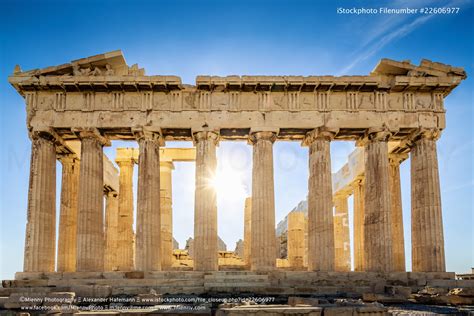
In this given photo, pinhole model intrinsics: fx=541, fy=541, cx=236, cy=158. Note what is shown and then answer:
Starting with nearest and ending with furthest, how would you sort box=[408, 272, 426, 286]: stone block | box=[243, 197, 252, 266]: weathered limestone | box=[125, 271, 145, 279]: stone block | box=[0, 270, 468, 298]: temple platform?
box=[0, 270, 468, 298]: temple platform, box=[125, 271, 145, 279]: stone block, box=[408, 272, 426, 286]: stone block, box=[243, 197, 252, 266]: weathered limestone

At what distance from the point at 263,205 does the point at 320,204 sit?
2.65m

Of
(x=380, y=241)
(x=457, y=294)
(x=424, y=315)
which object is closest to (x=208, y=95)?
(x=380, y=241)

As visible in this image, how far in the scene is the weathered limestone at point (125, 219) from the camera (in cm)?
3047

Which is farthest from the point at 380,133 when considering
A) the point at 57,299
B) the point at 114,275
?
the point at 57,299

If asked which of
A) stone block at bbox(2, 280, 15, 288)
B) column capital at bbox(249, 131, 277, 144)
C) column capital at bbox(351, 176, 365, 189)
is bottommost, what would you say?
stone block at bbox(2, 280, 15, 288)

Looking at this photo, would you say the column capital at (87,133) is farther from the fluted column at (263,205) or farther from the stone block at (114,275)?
the fluted column at (263,205)

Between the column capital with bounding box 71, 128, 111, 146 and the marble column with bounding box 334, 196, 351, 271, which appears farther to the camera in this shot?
the marble column with bounding box 334, 196, 351, 271

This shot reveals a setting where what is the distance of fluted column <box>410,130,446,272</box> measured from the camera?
80.1 ft

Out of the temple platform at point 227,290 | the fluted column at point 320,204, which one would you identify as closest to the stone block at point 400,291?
the temple platform at point 227,290

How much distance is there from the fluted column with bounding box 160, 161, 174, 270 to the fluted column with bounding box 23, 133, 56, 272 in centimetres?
685

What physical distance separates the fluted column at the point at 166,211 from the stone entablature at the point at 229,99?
6.75 m

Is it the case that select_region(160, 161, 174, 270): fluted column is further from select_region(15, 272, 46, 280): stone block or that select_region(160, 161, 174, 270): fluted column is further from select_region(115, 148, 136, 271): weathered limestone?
select_region(15, 272, 46, 280): stone block

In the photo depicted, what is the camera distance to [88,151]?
25359mm

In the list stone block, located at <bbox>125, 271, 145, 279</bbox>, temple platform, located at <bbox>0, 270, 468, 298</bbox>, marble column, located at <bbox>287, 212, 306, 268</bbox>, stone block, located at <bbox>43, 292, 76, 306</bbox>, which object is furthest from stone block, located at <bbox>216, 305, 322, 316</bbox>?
marble column, located at <bbox>287, 212, 306, 268</bbox>
